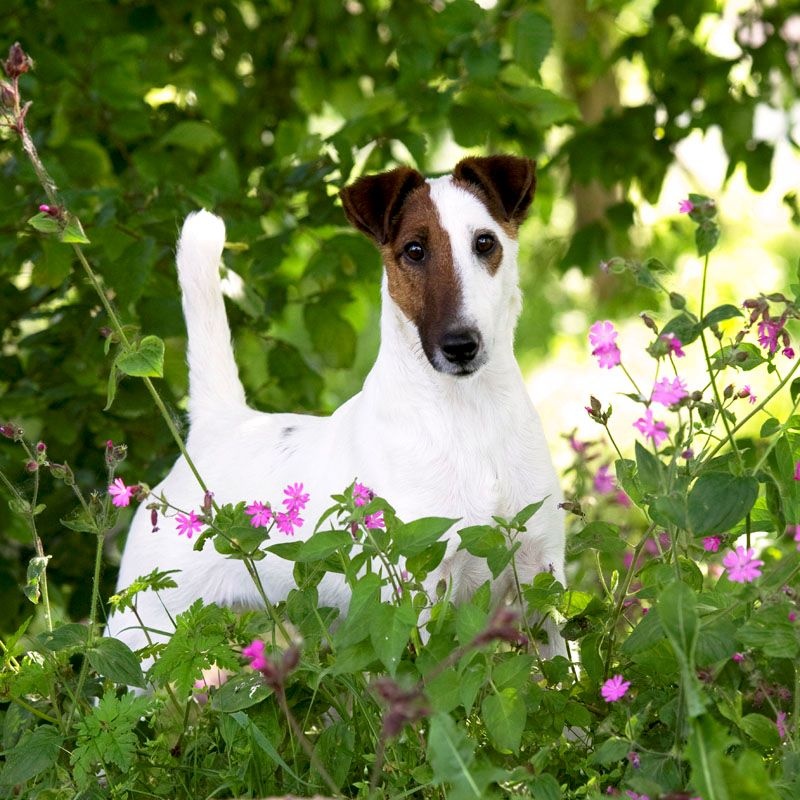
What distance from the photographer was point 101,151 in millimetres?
4434

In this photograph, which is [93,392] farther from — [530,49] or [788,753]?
[788,753]

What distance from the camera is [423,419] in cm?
316

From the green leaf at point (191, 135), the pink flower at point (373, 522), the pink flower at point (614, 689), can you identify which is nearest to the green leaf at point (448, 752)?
the pink flower at point (373, 522)

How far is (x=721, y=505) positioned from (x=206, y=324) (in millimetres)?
1947

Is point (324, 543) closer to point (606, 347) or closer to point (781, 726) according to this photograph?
point (606, 347)

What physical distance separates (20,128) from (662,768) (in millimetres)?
1702

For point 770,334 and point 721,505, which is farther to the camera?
point 770,334

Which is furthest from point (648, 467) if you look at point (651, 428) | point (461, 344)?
point (461, 344)

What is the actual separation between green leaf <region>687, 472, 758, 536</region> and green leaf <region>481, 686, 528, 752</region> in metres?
0.45

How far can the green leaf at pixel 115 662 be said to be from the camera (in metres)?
2.48

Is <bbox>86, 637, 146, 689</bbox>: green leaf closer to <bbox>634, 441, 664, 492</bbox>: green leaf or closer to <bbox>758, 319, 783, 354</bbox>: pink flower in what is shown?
<bbox>634, 441, 664, 492</bbox>: green leaf

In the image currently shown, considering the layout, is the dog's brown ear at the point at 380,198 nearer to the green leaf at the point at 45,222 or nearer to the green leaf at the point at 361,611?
the green leaf at the point at 45,222

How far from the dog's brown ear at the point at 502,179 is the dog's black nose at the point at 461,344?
1.67 feet

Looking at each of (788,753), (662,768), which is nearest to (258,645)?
(662,768)
